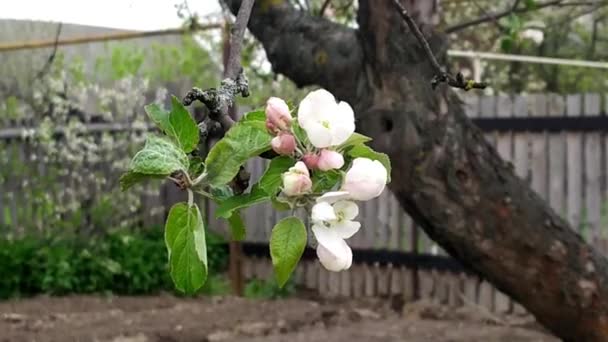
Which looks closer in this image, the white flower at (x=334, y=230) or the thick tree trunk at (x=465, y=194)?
the white flower at (x=334, y=230)

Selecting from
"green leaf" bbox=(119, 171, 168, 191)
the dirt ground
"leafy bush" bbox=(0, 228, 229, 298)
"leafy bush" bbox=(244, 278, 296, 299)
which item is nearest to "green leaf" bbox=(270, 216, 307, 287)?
"green leaf" bbox=(119, 171, 168, 191)

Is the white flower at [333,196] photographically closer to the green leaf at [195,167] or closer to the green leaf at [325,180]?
the green leaf at [325,180]

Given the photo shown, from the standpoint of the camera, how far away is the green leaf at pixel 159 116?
95cm

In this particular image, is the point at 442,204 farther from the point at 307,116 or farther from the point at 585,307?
the point at 307,116

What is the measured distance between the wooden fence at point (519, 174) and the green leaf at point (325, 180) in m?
5.47

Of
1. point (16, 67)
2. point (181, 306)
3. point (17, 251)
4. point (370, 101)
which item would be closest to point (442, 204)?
point (370, 101)

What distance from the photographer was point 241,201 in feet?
3.01

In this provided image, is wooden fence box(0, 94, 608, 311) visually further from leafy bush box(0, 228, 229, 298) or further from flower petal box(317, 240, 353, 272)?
flower petal box(317, 240, 353, 272)

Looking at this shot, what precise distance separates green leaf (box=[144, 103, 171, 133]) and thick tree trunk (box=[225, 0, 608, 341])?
2.12 meters

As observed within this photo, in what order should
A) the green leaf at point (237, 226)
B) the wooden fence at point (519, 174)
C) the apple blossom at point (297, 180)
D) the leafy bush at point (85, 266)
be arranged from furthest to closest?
the leafy bush at point (85, 266), the wooden fence at point (519, 174), the green leaf at point (237, 226), the apple blossom at point (297, 180)

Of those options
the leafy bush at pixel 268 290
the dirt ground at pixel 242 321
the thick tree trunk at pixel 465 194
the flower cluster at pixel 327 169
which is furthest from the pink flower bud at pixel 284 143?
the leafy bush at pixel 268 290

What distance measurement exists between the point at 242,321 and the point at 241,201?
5065mm

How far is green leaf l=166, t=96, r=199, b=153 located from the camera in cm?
94

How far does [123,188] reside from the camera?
3.06 ft
